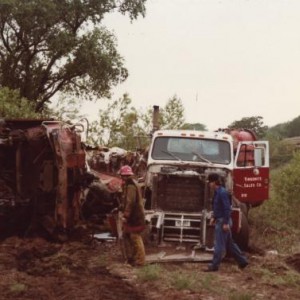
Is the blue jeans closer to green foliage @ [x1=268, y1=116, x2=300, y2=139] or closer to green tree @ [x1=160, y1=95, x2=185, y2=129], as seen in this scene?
green tree @ [x1=160, y1=95, x2=185, y2=129]

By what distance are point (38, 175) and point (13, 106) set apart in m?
11.0

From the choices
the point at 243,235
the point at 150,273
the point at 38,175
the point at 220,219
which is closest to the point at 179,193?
the point at 243,235

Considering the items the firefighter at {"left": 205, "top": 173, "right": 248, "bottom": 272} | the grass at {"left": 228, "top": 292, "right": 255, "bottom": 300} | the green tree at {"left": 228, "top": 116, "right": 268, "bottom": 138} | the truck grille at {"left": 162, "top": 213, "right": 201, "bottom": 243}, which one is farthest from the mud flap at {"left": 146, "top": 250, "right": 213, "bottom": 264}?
the green tree at {"left": 228, "top": 116, "right": 268, "bottom": 138}

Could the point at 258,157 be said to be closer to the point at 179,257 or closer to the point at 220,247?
the point at 179,257

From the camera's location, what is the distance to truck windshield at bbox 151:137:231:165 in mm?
13336

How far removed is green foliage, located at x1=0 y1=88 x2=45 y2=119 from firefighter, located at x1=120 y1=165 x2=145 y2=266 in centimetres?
1271

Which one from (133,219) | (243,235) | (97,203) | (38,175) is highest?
(38,175)

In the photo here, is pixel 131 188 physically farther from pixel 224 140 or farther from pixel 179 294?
pixel 224 140

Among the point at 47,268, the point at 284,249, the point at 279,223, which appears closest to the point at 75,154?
the point at 47,268

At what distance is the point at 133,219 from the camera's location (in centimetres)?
1062

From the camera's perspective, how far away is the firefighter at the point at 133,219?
1052 cm

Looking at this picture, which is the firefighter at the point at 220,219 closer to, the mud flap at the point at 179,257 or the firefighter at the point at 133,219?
the mud flap at the point at 179,257

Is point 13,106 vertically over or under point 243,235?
over

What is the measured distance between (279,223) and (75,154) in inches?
288
